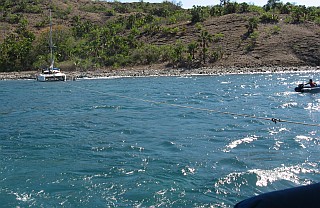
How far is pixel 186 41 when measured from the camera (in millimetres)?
71062

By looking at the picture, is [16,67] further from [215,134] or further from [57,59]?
[215,134]

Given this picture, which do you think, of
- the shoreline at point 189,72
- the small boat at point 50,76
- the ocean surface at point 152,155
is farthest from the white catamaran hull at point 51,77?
the ocean surface at point 152,155

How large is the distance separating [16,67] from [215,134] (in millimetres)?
58757

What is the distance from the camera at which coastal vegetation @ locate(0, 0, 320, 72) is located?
211 ft

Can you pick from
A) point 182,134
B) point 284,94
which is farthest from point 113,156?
point 284,94

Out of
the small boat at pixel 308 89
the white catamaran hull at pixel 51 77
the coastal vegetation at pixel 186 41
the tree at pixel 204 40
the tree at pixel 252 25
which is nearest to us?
the small boat at pixel 308 89

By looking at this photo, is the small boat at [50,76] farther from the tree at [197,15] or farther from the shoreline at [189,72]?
the tree at [197,15]

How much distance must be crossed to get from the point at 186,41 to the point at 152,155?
5919 centimetres

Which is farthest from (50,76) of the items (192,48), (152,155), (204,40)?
(152,155)

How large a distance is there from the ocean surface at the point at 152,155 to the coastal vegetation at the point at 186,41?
40.2m

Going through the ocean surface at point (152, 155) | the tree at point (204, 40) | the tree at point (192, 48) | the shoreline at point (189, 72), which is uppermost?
the tree at point (204, 40)

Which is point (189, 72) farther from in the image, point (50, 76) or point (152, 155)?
point (152, 155)

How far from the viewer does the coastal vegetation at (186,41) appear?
211 ft

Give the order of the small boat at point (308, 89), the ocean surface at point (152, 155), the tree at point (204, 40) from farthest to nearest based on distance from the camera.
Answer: the tree at point (204, 40)
the small boat at point (308, 89)
the ocean surface at point (152, 155)
